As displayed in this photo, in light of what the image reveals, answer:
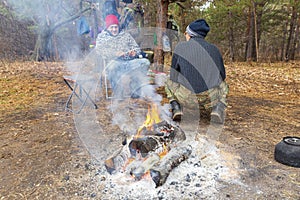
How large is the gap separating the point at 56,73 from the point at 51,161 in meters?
5.06

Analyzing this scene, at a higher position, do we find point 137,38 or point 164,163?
point 137,38

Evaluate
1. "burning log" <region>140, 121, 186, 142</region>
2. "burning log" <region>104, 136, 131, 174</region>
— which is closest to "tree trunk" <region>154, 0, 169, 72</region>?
"burning log" <region>140, 121, 186, 142</region>

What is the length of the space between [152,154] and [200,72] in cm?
143

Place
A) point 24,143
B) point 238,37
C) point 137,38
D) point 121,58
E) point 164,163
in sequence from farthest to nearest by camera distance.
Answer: point 238,37, point 137,38, point 121,58, point 24,143, point 164,163

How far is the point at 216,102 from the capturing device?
3312 mm

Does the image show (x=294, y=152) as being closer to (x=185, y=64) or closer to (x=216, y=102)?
(x=216, y=102)

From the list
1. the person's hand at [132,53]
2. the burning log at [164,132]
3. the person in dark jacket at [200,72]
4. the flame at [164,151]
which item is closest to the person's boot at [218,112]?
the person in dark jacket at [200,72]

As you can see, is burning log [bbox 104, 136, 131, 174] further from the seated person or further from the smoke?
the smoke

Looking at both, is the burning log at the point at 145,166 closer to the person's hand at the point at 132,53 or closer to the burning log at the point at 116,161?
the burning log at the point at 116,161

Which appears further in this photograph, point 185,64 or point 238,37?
point 238,37

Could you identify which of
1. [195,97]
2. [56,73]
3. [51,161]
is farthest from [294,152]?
[56,73]

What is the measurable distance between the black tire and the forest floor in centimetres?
6

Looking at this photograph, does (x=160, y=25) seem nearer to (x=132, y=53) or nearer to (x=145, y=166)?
(x=132, y=53)

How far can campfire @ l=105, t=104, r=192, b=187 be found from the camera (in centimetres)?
208
